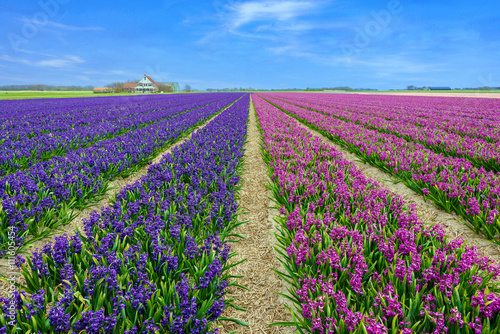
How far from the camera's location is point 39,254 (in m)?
3.05

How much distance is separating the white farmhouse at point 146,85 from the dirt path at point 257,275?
449 ft

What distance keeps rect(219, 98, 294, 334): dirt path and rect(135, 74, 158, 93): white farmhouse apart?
449 feet

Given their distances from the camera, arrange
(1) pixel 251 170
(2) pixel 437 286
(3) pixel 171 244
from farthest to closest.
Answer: (1) pixel 251 170
(3) pixel 171 244
(2) pixel 437 286

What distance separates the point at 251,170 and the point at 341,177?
3.65 meters

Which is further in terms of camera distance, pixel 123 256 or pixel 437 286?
pixel 123 256

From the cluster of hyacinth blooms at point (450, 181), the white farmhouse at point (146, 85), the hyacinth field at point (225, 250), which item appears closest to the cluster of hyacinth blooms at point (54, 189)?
the hyacinth field at point (225, 250)

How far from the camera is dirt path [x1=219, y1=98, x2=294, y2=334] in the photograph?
Answer: 297 cm

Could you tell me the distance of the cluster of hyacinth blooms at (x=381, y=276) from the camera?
231 cm

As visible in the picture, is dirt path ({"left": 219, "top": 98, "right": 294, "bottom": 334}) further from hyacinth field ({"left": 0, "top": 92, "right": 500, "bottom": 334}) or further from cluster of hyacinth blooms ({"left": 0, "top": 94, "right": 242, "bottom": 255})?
cluster of hyacinth blooms ({"left": 0, "top": 94, "right": 242, "bottom": 255})

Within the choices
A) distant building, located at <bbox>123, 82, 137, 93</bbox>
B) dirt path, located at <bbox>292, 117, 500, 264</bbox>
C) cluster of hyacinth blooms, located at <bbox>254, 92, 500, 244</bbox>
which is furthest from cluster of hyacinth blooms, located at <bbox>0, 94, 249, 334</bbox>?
distant building, located at <bbox>123, 82, 137, 93</bbox>

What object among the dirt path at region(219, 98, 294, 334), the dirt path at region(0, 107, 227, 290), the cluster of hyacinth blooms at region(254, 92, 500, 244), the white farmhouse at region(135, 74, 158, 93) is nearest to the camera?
the dirt path at region(219, 98, 294, 334)

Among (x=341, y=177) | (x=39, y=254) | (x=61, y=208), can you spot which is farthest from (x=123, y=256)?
(x=341, y=177)

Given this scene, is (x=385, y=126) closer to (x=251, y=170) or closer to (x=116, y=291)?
(x=251, y=170)

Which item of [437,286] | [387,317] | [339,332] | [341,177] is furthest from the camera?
[341,177]
